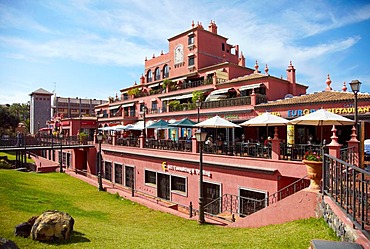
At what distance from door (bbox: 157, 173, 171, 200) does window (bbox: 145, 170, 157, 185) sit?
2.18ft

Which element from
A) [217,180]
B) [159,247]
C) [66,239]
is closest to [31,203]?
[66,239]

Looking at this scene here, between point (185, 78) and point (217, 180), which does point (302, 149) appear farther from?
point (185, 78)

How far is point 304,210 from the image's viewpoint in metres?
7.62

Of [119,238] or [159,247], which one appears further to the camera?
[119,238]

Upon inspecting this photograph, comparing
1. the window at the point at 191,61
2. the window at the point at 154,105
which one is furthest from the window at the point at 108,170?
the window at the point at 191,61

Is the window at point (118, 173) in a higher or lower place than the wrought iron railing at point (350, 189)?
lower

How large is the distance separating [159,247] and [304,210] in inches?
172

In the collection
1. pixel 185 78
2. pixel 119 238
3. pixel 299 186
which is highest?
pixel 185 78

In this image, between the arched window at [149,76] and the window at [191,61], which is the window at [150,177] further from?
the arched window at [149,76]

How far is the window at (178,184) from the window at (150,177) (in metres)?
2.27

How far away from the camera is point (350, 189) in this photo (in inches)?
209

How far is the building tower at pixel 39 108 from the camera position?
68688mm

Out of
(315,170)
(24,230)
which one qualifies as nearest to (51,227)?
(24,230)

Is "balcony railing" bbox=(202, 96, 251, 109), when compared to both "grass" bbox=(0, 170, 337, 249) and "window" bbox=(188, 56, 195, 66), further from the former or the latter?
"grass" bbox=(0, 170, 337, 249)
